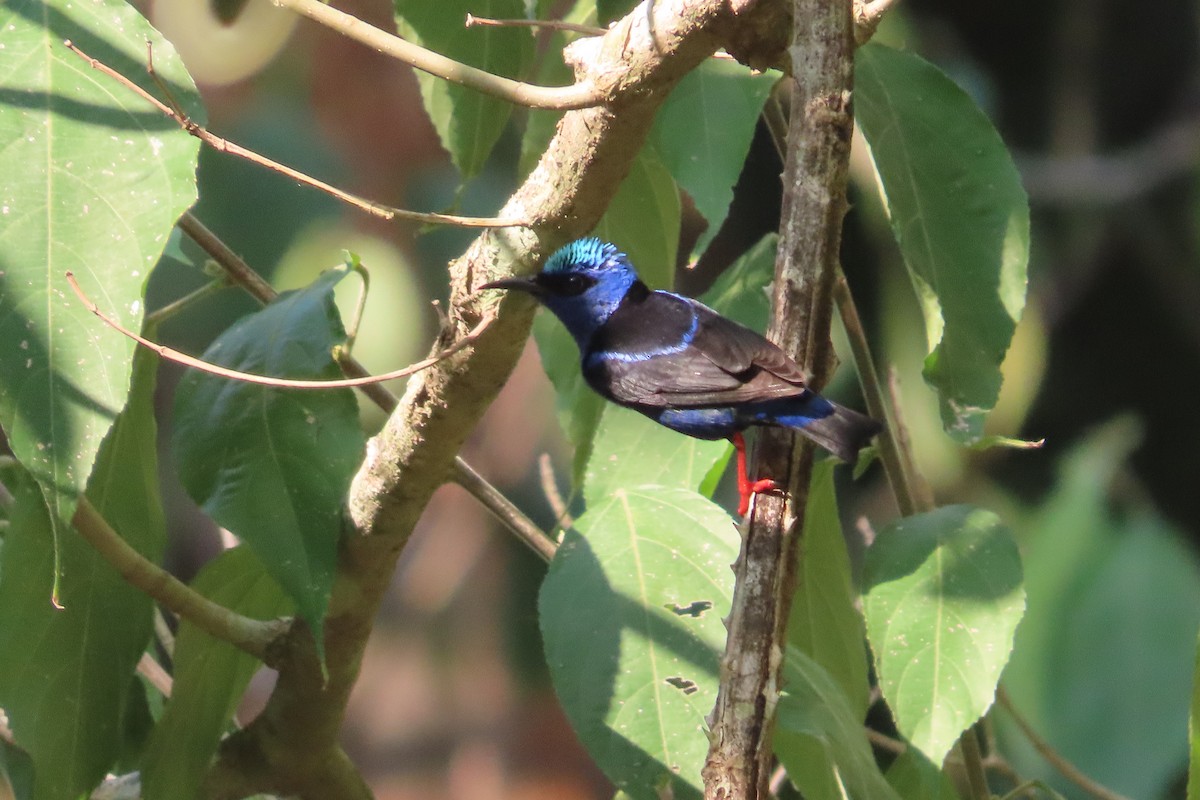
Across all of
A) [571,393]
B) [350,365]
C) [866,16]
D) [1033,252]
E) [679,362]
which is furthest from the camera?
[1033,252]

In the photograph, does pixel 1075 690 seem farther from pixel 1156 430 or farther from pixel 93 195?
pixel 93 195

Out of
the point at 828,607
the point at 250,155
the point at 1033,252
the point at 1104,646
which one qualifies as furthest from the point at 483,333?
the point at 1033,252

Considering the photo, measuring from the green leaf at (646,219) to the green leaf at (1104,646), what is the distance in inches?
103

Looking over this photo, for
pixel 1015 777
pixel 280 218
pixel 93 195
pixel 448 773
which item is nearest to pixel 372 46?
pixel 93 195

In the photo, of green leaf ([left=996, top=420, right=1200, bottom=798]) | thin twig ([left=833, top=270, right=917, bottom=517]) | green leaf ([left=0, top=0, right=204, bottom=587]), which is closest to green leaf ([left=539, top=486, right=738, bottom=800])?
thin twig ([left=833, top=270, right=917, bottom=517])

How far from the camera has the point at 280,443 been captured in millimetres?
1729

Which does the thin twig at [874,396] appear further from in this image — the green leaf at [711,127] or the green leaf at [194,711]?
the green leaf at [194,711]

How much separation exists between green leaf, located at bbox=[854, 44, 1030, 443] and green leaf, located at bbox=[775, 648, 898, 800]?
40 centimetres

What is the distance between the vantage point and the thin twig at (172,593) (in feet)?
5.35

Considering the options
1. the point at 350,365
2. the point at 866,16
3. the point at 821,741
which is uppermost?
the point at 866,16

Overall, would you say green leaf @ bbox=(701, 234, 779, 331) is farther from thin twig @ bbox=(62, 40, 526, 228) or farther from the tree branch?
thin twig @ bbox=(62, 40, 526, 228)

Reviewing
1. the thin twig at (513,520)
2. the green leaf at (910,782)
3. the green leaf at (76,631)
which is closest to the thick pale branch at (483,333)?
the thin twig at (513,520)

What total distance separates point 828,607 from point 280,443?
958 millimetres

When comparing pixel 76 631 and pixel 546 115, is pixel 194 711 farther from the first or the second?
pixel 546 115
